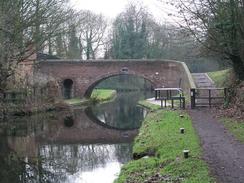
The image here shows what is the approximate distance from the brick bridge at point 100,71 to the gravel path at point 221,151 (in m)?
19.7

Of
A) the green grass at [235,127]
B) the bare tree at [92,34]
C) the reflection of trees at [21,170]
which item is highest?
the bare tree at [92,34]

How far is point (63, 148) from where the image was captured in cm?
1445

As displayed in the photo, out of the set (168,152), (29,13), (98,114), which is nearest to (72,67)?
(98,114)

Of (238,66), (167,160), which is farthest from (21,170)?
(238,66)

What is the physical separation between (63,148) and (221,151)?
21.7 feet

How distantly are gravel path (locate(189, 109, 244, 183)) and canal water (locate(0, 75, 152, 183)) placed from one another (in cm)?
228

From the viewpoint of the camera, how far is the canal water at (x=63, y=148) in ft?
34.8

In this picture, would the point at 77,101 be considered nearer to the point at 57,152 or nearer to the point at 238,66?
the point at 238,66

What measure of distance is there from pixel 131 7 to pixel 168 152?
149 feet

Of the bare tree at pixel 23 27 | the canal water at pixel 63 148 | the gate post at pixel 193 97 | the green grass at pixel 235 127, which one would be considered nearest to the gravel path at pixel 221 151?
the green grass at pixel 235 127

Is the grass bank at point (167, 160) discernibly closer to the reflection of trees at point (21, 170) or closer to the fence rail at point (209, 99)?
the reflection of trees at point (21, 170)

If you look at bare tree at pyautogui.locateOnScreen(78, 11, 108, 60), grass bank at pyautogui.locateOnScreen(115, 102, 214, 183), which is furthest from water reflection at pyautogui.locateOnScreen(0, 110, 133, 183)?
bare tree at pyautogui.locateOnScreen(78, 11, 108, 60)

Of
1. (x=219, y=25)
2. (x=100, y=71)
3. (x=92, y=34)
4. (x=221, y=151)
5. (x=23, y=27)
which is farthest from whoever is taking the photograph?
(x=92, y=34)

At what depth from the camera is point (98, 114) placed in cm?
2675
